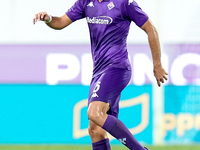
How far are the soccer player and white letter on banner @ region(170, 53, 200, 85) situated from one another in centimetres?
361

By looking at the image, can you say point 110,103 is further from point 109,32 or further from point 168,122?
point 168,122

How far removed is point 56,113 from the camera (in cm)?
829

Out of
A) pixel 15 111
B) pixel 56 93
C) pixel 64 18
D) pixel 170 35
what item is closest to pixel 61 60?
pixel 56 93

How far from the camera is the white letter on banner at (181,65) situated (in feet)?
27.7

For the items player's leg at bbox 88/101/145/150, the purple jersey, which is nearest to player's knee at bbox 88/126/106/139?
player's leg at bbox 88/101/145/150

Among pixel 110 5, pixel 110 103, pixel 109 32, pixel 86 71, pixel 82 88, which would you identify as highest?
pixel 110 5

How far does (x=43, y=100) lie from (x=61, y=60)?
695mm

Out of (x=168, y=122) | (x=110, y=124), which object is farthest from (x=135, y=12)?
(x=168, y=122)

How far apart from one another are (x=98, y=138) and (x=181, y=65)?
3.85 m

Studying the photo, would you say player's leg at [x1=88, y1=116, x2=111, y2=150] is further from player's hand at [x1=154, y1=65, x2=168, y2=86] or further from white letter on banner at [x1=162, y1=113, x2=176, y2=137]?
white letter on banner at [x1=162, y1=113, x2=176, y2=137]

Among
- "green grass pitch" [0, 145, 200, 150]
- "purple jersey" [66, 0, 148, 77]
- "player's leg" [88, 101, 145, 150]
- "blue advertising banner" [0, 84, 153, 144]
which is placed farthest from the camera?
"blue advertising banner" [0, 84, 153, 144]

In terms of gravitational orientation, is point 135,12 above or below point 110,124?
above

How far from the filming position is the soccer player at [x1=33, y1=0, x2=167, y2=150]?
4.64m

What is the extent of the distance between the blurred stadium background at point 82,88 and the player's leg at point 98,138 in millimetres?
3227
